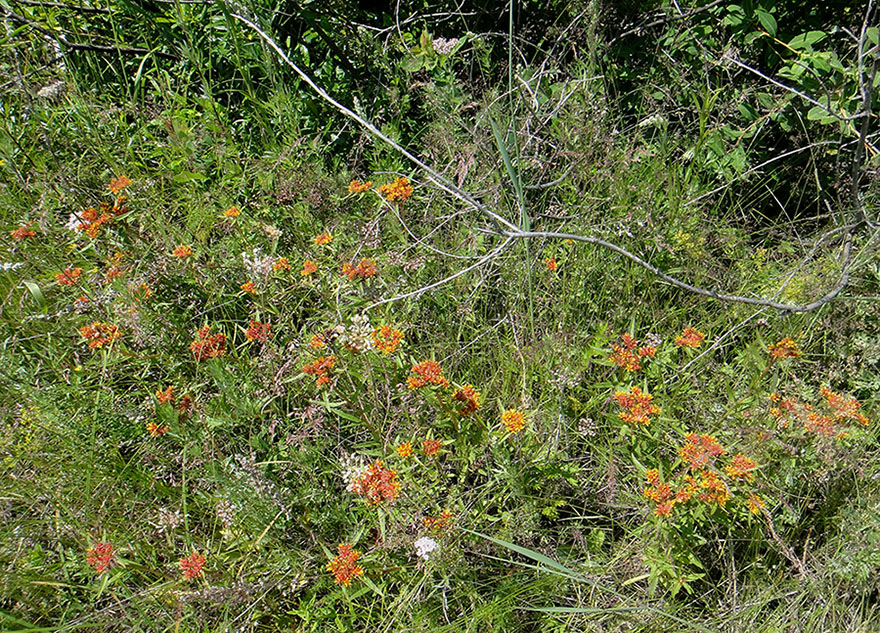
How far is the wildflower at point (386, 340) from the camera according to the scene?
169 centimetres

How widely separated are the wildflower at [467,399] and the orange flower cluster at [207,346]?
72 centimetres

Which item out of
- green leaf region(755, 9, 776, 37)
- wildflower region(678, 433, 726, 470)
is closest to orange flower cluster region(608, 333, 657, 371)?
wildflower region(678, 433, 726, 470)

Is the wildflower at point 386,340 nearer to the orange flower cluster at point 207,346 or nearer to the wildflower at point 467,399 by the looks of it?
the wildflower at point 467,399

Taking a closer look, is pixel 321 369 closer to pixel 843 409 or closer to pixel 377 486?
pixel 377 486

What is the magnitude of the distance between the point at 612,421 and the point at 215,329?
Result: 53.6 inches

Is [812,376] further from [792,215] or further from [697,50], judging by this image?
[697,50]

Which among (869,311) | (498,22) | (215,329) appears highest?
(498,22)

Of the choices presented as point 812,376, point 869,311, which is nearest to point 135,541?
point 812,376

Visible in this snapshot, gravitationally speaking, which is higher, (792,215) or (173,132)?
(173,132)

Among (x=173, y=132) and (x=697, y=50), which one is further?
(x=697, y=50)

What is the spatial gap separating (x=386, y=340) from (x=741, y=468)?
98 centimetres

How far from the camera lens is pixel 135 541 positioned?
5.72 feet

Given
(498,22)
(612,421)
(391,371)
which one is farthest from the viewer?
(498,22)

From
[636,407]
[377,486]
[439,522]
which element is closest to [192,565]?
[377,486]
